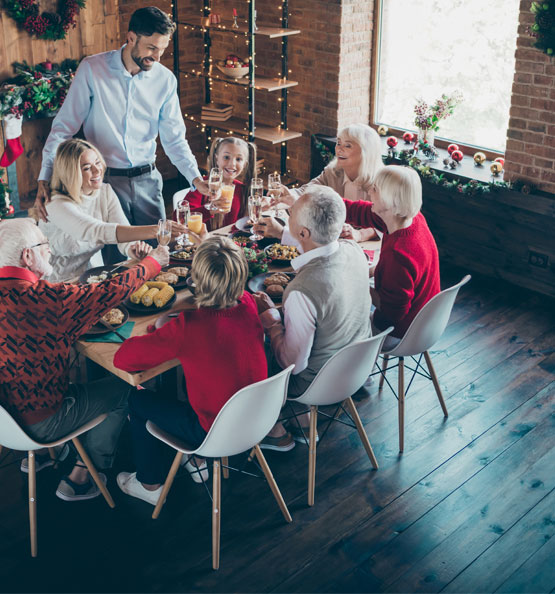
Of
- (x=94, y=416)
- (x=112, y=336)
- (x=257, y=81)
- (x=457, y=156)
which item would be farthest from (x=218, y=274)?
(x=257, y=81)

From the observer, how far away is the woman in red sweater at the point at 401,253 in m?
3.06

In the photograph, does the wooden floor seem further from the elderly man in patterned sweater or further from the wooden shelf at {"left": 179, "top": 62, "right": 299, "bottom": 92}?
the wooden shelf at {"left": 179, "top": 62, "right": 299, "bottom": 92}

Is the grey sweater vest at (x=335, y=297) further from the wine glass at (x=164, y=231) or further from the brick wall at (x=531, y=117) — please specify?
the brick wall at (x=531, y=117)

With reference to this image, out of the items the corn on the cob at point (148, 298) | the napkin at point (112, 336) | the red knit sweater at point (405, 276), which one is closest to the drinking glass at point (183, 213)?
the corn on the cob at point (148, 298)

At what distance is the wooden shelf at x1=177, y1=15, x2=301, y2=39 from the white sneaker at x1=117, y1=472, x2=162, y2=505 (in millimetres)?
3691

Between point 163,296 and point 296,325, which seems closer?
point 296,325

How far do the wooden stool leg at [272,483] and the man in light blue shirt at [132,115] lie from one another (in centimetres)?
169

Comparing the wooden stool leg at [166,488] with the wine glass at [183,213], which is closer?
the wooden stool leg at [166,488]

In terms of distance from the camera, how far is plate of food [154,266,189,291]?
3094mm

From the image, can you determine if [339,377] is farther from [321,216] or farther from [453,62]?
[453,62]

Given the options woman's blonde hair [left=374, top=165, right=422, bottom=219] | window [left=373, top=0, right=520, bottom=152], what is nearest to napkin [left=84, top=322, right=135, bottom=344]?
woman's blonde hair [left=374, top=165, right=422, bottom=219]

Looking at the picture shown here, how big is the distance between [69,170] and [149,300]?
35.5 inches

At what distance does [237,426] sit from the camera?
8.03ft

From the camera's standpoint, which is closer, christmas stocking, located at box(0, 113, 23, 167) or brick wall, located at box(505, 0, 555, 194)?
brick wall, located at box(505, 0, 555, 194)
